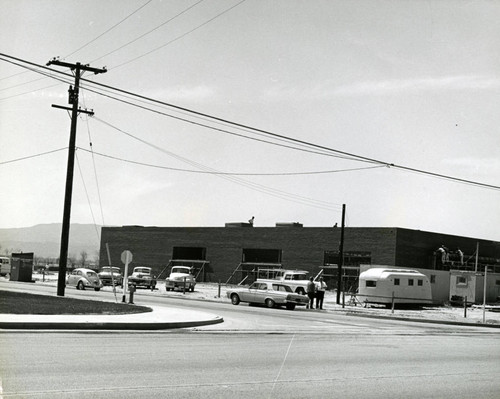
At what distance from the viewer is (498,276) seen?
5034 centimetres

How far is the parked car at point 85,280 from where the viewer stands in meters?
43.0

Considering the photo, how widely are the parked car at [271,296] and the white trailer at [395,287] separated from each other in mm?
8743

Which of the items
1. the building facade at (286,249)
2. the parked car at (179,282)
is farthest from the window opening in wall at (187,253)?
the parked car at (179,282)

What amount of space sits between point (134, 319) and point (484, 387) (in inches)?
454

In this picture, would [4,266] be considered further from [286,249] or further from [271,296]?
[271,296]

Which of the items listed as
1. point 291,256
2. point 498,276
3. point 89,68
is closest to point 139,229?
point 291,256

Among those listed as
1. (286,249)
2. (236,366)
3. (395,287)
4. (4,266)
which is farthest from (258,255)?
(236,366)

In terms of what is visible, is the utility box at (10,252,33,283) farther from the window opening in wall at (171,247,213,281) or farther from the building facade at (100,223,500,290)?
the window opening in wall at (171,247,213,281)

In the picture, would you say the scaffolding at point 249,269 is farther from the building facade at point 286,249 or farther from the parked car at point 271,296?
the parked car at point 271,296

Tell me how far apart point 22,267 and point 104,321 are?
113ft

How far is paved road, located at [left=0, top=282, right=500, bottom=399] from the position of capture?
8.77 metres

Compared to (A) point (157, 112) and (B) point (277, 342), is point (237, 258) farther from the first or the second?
(B) point (277, 342)

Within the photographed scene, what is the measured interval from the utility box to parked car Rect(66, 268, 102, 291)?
6410mm

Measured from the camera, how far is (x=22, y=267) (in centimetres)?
4931
